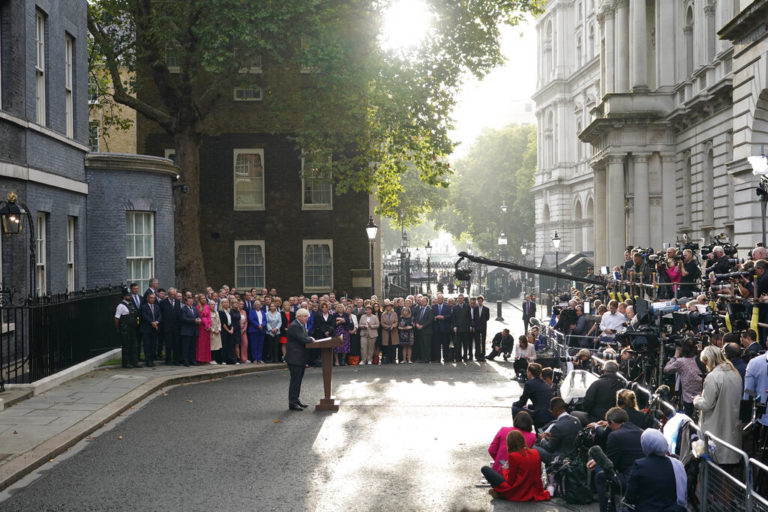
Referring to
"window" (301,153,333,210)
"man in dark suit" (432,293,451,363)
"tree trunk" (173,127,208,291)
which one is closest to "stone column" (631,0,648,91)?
"window" (301,153,333,210)

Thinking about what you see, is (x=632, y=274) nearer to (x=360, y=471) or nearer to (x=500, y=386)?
(x=500, y=386)

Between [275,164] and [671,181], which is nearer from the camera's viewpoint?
[275,164]

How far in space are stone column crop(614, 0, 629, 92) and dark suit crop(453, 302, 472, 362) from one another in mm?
23817

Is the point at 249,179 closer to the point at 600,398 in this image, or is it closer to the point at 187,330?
the point at 187,330

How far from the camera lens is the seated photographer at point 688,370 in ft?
41.9

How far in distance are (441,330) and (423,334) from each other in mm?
549

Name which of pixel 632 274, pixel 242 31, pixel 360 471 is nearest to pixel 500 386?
pixel 632 274

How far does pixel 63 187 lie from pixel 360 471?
13.8 meters

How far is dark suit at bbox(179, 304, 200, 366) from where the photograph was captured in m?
22.3

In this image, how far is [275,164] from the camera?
3794 centimetres

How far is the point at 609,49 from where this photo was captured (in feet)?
159

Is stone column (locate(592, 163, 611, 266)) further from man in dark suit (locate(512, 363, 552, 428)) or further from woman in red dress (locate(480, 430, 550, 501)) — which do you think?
woman in red dress (locate(480, 430, 550, 501))

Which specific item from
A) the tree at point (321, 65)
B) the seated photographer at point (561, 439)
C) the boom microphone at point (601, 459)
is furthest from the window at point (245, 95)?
the boom microphone at point (601, 459)

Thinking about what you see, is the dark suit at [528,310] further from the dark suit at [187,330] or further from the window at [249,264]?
the dark suit at [187,330]
